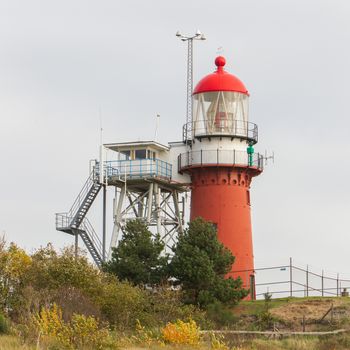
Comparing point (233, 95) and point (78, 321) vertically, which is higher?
point (233, 95)

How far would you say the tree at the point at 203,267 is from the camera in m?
59.9

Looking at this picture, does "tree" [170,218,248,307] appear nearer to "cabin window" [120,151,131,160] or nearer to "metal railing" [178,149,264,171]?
"metal railing" [178,149,264,171]

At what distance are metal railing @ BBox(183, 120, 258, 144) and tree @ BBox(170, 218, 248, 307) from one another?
23.7 feet

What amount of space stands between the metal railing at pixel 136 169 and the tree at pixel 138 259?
6349 mm

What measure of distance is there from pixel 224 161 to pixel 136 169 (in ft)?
18.9

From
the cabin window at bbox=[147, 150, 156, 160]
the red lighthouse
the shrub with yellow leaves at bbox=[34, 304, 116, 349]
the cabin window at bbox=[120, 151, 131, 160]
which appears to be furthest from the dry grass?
the shrub with yellow leaves at bbox=[34, 304, 116, 349]

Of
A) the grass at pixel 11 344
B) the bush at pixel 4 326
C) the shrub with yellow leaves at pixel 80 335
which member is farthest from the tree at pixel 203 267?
the shrub with yellow leaves at pixel 80 335

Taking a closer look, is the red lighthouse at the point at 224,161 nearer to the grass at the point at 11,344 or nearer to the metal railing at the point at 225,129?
the metal railing at the point at 225,129

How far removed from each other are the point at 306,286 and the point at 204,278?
6.94m

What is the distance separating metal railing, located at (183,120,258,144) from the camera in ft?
224

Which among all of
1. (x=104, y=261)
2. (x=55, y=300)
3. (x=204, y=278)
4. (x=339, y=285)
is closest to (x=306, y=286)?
(x=339, y=285)

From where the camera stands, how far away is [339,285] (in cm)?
6438

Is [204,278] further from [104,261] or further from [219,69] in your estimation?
[219,69]

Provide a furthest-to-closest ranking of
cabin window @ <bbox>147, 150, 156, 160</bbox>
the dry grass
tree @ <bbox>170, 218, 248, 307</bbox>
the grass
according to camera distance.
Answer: cabin window @ <bbox>147, 150, 156, 160</bbox> → tree @ <bbox>170, 218, 248, 307</bbox> → the dry grass → the grass
